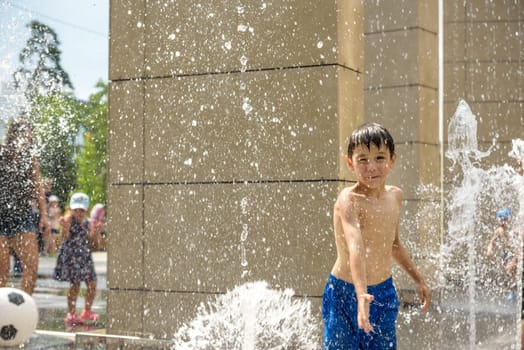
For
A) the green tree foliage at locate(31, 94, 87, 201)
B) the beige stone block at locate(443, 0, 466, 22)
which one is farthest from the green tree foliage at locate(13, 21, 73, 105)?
the beige stone block at locate(443, 0, 466, 22)

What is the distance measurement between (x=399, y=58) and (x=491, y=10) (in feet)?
9.56

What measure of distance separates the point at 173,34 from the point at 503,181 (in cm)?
775

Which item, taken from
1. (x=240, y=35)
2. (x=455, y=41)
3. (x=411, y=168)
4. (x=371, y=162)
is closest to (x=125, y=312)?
(x=240, y=35)

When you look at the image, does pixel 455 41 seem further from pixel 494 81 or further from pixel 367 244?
pixel 367 244

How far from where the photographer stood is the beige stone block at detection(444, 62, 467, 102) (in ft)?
42.3

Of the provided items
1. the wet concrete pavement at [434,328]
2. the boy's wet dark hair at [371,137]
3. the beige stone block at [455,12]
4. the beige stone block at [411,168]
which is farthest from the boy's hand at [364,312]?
the beige stone block at [455,12]

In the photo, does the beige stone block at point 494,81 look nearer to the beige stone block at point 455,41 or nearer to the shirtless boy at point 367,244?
the beige stone block at point 455,41

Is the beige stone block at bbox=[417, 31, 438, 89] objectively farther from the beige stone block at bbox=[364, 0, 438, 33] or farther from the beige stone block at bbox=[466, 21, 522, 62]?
the beige stone block at bbox=[466, 21, 522, 62]

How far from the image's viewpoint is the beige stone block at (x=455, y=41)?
1285 cm

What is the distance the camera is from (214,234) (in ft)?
21.3

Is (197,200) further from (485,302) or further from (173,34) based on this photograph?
(485,302)

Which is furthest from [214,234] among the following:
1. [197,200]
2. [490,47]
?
[490,47]

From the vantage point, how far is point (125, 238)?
22.2 ft

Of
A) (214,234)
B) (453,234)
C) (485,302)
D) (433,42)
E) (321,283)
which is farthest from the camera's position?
(453,234)
